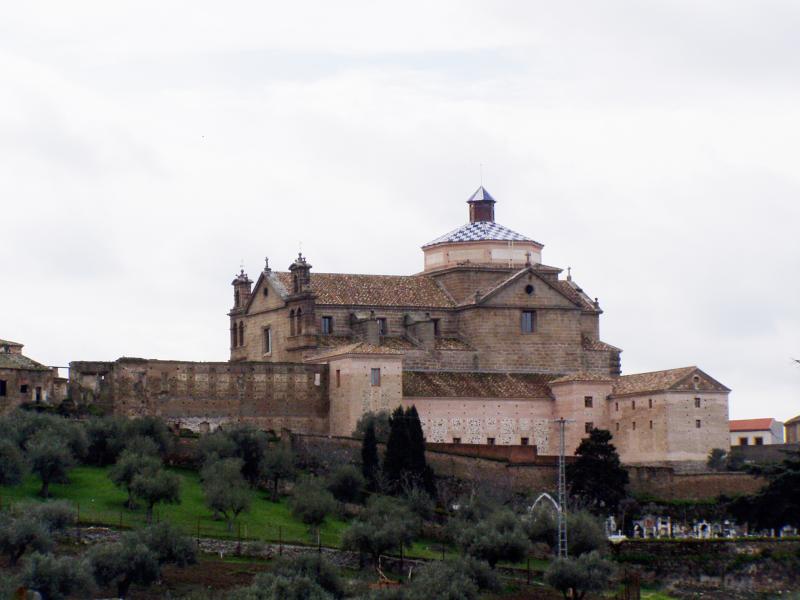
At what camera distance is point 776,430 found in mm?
113375

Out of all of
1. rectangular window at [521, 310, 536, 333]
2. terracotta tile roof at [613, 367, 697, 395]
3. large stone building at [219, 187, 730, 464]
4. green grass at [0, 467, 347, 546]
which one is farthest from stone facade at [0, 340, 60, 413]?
terracotta tile roof at [613, 367, 697, 395]

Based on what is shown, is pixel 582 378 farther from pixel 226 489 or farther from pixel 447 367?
pixel 226 489

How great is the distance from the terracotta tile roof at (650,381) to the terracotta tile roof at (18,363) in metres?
22.7

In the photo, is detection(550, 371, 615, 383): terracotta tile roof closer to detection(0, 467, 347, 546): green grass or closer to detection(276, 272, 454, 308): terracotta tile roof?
detection(276, 272, 454, 308): terracotta tile roof

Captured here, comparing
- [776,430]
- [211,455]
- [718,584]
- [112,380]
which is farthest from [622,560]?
[776,430]

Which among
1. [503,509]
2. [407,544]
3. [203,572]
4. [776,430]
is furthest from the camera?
[776,430]

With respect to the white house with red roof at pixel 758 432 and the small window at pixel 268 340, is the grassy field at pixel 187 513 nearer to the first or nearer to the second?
the small window at pixel 268 340

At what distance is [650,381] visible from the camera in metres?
91.8

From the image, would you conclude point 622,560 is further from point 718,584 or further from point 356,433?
point 356,433

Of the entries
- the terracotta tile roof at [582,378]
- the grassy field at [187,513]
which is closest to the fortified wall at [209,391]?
the grassy field at [187,513]

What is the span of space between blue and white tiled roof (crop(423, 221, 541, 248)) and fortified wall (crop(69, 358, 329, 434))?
11.8m

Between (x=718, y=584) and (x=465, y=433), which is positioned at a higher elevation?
(x=465, y=433)

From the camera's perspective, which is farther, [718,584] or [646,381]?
[646,381]

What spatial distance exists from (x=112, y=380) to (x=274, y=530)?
13.3 metres
